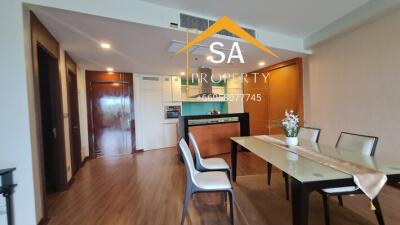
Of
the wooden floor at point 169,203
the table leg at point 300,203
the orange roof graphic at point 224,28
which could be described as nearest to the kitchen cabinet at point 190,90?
the orange roof graphic at point 224,28

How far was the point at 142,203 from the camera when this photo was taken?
235 cm

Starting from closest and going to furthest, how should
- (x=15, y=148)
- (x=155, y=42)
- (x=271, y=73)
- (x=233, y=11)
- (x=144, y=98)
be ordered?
(x=15, y=148) < (x=233, y=11) < (x=155, y=42) < (x=271, y=73) < (x=144, y=98)

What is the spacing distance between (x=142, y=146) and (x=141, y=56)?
9.18 ft

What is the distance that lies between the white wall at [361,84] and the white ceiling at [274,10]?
0.52m

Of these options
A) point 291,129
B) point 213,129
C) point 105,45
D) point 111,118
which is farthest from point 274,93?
point 111,118

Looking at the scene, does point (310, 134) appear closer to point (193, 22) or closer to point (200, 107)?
point (193, 22)

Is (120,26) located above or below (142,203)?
above

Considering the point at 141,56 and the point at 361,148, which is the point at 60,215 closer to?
the point at 141,56

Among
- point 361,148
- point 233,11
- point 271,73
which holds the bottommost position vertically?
point 361,148

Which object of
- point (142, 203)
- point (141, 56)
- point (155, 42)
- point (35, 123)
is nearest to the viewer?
point (35, 123)

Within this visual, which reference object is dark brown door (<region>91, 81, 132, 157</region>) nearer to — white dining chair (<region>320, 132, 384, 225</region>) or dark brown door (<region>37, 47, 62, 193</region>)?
dark brown door (<region>37, 47, 62, 193</region>)

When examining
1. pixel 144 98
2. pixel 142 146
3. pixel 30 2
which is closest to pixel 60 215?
pixel 30 2

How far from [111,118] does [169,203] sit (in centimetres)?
343

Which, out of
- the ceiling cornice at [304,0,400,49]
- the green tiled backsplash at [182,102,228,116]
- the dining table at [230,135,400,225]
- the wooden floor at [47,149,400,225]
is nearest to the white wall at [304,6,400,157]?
the ceiling cornice at [304,0,400,49]
